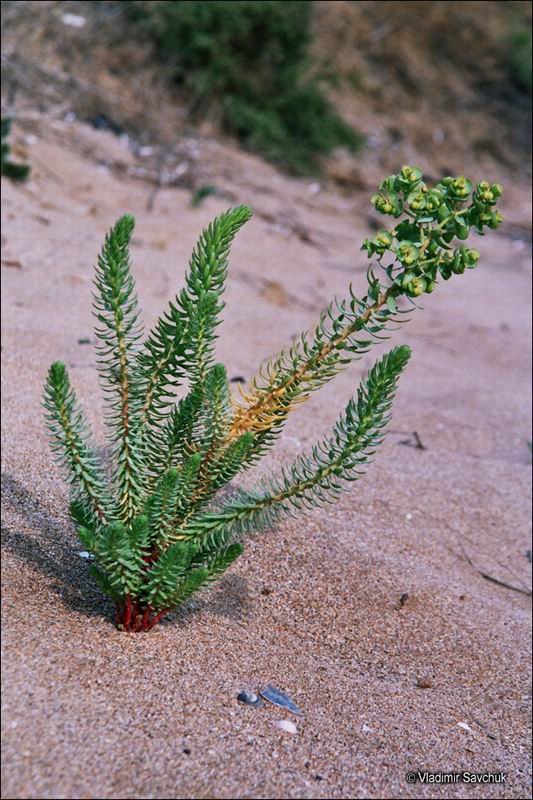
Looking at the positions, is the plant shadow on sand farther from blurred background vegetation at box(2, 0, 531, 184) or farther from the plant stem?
blurred background vegetation at box(2, 0, 531, 184)

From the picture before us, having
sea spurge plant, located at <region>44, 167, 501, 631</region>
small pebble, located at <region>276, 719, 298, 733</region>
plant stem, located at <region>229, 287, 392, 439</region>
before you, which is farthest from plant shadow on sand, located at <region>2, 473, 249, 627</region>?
plant stem, located at <region>229, 287, 392, 439</region>

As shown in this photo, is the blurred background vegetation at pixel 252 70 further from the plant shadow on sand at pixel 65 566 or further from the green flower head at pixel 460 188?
the green flower head at pixel 460 188

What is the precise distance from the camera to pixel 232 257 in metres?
7.14

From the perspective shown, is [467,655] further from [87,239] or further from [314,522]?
[87,239]

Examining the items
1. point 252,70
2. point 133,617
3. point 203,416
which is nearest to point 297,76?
point 252,70

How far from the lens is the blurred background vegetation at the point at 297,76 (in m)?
8.51

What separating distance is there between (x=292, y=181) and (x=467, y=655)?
7.03 metres

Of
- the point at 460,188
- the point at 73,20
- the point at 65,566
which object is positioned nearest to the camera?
the point at 460,188

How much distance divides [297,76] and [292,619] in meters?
8.03

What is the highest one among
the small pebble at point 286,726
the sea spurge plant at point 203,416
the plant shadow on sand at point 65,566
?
the sea spurge plant at point 203,416

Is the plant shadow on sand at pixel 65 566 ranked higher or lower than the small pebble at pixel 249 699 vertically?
lower

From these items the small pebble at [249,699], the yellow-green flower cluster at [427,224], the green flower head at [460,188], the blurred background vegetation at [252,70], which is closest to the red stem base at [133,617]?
the small pebble at [249,699]

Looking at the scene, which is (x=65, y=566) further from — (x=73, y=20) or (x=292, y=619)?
(x=73, y=20)

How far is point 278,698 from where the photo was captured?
2295 millimetres
